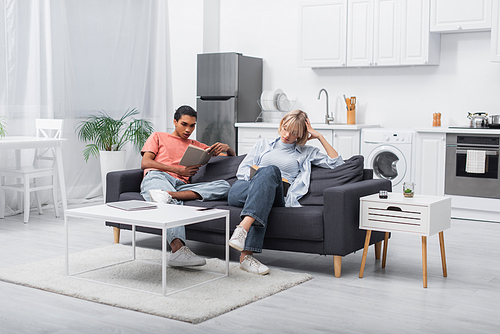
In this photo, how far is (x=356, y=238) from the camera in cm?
333

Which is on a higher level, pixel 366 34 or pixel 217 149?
pixel 366 34

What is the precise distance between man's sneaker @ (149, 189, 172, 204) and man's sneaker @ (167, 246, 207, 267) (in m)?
0.39

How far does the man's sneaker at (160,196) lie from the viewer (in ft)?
11.8

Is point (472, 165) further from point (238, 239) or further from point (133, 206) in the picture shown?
point (133, 206)

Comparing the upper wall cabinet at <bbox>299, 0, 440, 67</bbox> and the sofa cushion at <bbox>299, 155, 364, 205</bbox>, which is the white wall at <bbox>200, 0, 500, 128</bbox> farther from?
the sofa cushion at <bbox>299, 155, 364, 205</bbox>

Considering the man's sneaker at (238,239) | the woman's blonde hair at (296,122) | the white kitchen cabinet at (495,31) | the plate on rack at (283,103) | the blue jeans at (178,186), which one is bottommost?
the man's sneaker at (238,239)

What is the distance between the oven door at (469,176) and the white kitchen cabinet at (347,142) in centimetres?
87

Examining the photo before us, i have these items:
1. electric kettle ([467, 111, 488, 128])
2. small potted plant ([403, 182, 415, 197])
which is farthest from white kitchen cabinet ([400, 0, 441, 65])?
small potted plant ([403, 182, 415, 197])

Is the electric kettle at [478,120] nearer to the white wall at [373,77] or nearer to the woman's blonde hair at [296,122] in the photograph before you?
the white wall at [373,77]

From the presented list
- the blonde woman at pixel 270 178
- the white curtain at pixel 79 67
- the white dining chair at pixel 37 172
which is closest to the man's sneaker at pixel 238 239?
the blonde woman at pixel 270 178

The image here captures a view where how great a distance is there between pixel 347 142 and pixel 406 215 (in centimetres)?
270

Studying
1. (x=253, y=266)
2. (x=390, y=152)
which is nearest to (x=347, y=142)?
(x=390, y=152)

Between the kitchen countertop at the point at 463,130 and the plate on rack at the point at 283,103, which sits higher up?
the plate on rack at the point at 283,103

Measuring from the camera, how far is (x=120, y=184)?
400 cm
